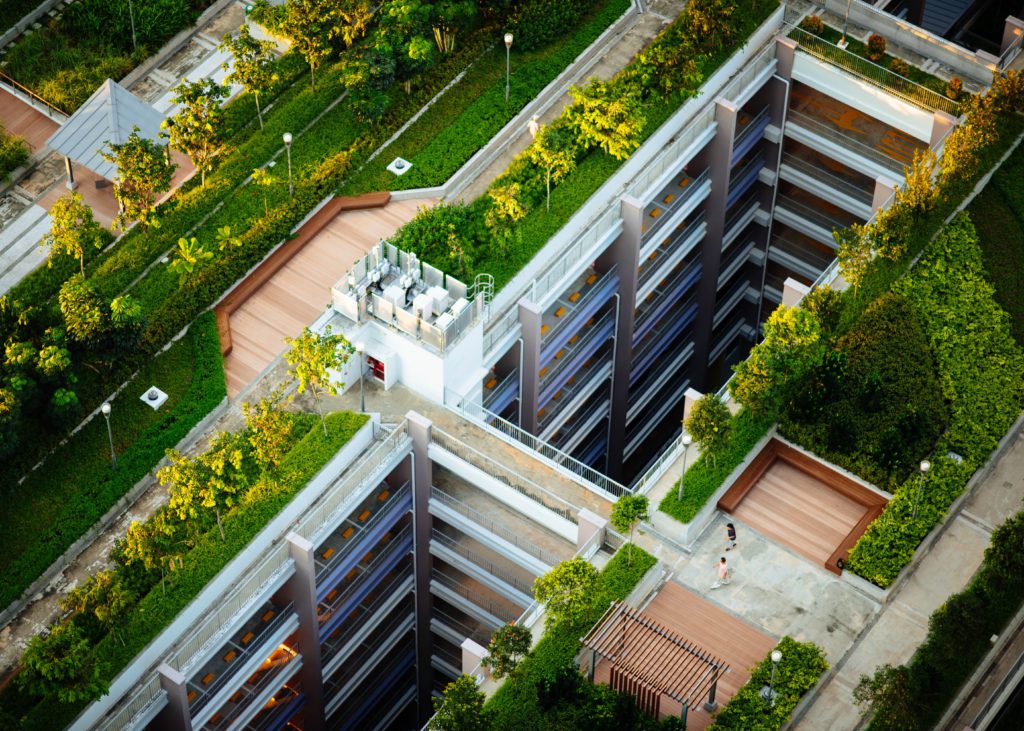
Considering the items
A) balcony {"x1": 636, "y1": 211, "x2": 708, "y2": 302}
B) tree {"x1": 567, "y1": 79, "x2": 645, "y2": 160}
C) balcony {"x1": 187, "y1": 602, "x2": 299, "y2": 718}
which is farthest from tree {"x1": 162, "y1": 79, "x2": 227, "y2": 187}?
balcony {"x1": 187, "y1": 602, "x2": 299, "y2": 718}

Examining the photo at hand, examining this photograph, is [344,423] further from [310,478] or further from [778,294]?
[778,294]

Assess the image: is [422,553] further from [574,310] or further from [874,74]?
[874,74]

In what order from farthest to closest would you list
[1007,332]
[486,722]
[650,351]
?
1. [650,351]
2. [1007,332]
3. [486,722]

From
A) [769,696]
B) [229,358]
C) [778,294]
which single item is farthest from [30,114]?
[769,696]

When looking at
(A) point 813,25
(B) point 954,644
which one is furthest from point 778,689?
(A) point 813,25

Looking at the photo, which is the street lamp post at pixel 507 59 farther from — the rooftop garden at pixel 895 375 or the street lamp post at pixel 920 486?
the street lamp post at pixel 920 486

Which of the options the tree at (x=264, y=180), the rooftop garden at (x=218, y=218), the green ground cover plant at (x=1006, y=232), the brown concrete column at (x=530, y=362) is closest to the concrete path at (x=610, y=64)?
the rooftop garden at (x=218, y=218)

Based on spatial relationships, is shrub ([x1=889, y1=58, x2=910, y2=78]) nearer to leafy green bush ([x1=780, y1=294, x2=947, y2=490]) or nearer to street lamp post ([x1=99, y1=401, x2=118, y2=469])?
leafy green bush ([x1=780, y1=294, x2=947, y2=490])
